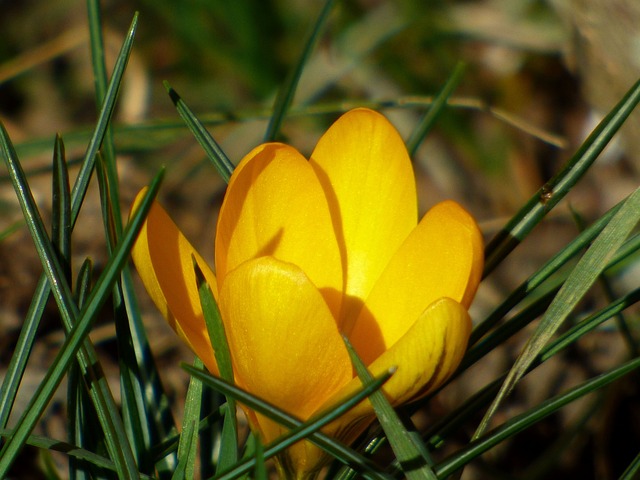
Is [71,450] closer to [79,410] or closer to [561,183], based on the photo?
[79,410]

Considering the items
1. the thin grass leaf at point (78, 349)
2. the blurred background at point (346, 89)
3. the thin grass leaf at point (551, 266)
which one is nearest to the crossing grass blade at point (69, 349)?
the thin grass leaf at point (78, 349)

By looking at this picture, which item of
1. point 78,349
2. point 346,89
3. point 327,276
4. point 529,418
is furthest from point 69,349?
point 346,89

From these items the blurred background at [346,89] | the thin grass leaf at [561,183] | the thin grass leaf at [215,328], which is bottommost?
the thin grass leaf at [215,328]

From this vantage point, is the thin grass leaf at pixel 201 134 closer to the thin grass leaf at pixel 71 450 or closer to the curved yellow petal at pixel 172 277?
the curved yellow petal at pixel 172 277

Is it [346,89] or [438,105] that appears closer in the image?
[438,105]

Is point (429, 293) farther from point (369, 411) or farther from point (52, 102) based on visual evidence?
point (52, 102)

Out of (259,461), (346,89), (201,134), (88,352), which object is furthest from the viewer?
(346,89)
